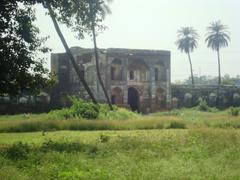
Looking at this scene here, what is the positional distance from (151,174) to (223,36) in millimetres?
54905

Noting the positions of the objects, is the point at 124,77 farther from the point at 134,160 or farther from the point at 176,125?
the point at 134,160

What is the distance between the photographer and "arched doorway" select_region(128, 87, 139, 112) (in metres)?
49.2

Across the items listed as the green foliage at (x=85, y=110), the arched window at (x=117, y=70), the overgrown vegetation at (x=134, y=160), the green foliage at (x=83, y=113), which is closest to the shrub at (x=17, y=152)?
the overgrown vegetation at (x=134, y=160)

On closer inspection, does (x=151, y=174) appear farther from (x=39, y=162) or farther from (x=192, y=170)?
(x=39, y=162)

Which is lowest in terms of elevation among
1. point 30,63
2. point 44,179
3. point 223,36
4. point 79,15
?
point 44,179

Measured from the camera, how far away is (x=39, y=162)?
12.4 metres

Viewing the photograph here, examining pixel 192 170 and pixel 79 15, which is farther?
pixel 79 15

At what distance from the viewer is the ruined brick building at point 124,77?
46.2 m

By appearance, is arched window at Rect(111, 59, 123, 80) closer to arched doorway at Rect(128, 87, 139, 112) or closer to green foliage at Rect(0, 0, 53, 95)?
arched doorway at Rect(128, 87, 139, 112)

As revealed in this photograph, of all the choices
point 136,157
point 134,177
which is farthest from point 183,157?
point 134,177

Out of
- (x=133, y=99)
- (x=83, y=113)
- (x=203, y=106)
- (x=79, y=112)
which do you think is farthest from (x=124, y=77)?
(x=83, y=113)

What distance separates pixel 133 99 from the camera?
4947 cm

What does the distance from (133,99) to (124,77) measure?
311 cm

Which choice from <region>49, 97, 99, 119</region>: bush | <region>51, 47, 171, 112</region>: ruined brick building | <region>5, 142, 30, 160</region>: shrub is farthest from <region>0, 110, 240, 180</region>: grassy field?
<region>51, 47, 171, 112</region>: ruined brick building
